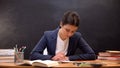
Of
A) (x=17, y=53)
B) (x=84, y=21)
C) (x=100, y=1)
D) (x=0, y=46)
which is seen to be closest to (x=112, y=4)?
(x=100, y=1)

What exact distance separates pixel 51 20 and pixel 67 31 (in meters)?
1.19

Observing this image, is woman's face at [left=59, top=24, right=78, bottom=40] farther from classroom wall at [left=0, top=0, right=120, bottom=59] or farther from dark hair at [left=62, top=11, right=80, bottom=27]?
classroom wall at [left=0, top=0, right=120, bottom=59]

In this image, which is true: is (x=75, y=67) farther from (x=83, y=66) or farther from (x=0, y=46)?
(x=0, y=46)

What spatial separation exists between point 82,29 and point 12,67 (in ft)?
6.97

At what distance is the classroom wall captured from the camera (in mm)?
3771

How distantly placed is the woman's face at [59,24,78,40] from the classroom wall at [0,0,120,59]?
1031 millimetres

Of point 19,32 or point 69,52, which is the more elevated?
point 19,32

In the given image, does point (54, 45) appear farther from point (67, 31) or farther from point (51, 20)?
point (51, 20)

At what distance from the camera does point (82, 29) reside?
154 inches

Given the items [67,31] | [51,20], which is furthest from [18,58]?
[51,20]

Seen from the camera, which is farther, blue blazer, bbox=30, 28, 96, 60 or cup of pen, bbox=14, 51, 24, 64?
blue blazer, bbox=30, 28, 96, 60

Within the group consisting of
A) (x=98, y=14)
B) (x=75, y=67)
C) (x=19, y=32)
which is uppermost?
(x=98, y=14)

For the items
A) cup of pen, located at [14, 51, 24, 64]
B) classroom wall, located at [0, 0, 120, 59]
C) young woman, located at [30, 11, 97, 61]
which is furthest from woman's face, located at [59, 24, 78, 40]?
classroom wall, located at [0, 0, 120, 59]

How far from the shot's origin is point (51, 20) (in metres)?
3.84
